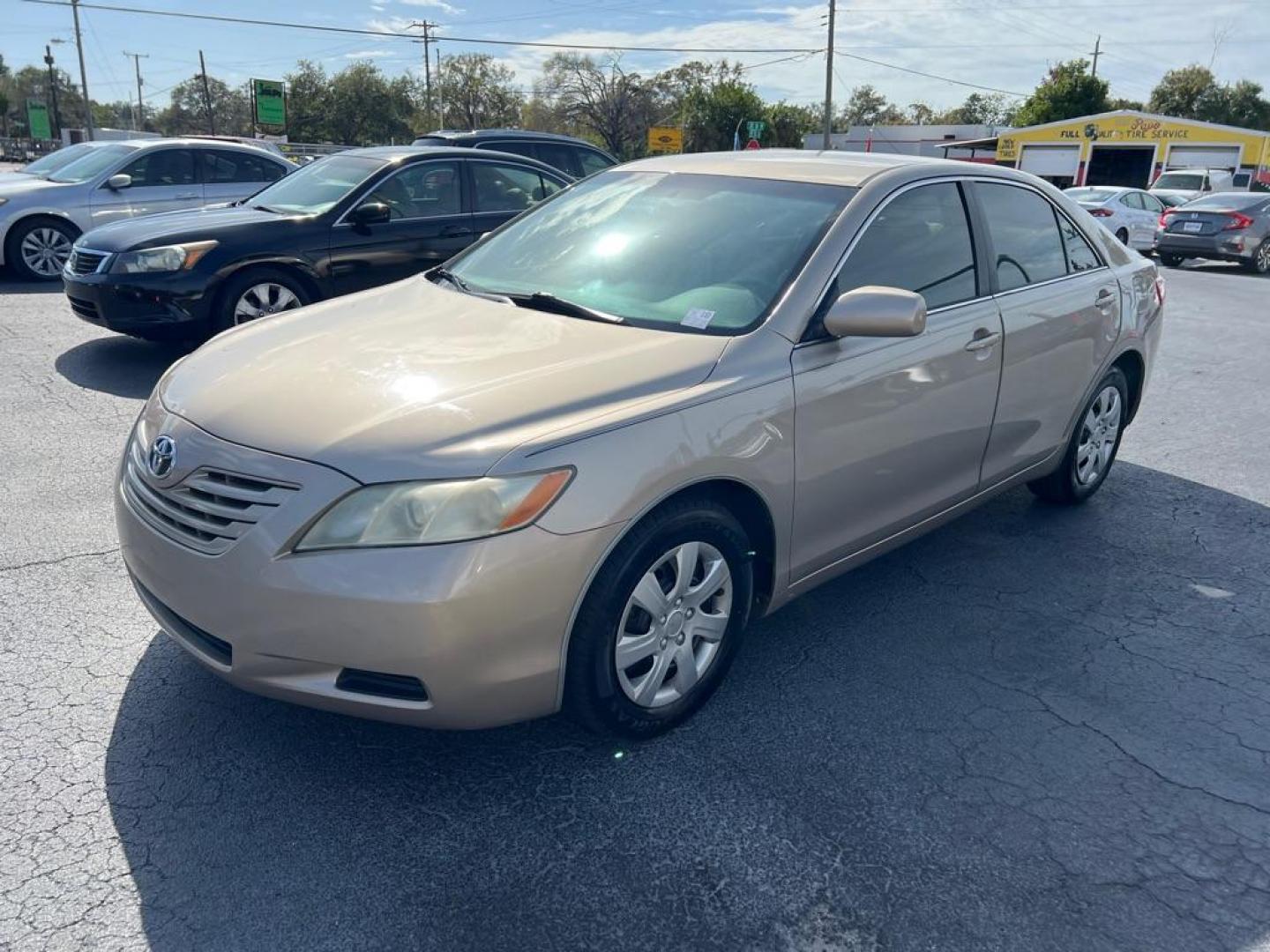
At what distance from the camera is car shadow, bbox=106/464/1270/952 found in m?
2.36

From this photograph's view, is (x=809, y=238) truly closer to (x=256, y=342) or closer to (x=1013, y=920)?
(x=256, y=342)

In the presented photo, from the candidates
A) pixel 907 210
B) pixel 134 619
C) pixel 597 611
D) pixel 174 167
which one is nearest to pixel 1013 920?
pixel 597 611

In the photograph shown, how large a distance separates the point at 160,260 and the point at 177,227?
44cm

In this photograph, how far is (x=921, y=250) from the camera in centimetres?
381

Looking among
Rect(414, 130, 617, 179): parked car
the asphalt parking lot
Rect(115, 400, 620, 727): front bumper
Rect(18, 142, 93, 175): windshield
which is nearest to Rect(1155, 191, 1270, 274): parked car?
Rect(414, 130, 617, 179): parked car

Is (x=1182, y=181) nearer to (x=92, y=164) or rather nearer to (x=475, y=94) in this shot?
(x=92, y=164)

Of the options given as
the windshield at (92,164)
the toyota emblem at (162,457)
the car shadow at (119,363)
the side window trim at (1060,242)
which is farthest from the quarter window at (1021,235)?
the windshield at (92,164)

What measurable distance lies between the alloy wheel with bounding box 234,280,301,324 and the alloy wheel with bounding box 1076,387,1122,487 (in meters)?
5.43

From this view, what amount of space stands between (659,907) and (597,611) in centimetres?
74

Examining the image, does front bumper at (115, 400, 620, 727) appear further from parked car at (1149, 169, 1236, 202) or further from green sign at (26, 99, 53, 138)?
green sign at (26, 99, 53, 138)

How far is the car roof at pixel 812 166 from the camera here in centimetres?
381

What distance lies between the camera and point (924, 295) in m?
3.75

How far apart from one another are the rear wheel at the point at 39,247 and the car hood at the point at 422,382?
911 cm

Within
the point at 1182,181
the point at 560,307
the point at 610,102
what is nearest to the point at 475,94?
the point at 610,102
